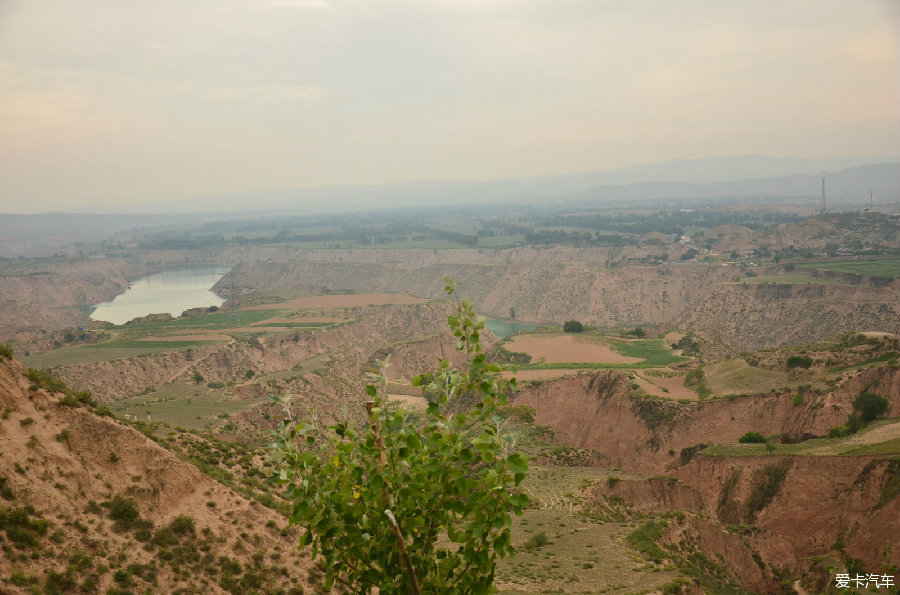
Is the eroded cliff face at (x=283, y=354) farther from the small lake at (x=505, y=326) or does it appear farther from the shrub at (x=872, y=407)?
the shrub at (x=872, y=407)

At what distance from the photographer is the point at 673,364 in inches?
2253

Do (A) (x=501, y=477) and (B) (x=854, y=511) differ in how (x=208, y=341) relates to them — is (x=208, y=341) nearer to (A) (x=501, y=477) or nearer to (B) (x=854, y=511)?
(B) (x=854, y=511)

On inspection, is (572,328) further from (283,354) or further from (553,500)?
(553,500)

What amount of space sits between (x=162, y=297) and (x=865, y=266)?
14604 centimetres

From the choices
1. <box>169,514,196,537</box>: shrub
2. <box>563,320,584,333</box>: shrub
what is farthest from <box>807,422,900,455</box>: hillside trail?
<box>563,320,584,333</box>: shrub

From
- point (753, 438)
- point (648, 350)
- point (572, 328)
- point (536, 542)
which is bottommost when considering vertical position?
point (753, 438)

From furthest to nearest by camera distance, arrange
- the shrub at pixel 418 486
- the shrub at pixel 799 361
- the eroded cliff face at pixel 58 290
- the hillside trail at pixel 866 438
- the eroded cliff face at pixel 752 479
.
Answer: the eroded cliff face at pixel 58 290 → the shrub at pixel 799 361 → the hillside trail at pixel 866 438 → the eroded cliff face at pixel 752 479 → the shrub at pixel 418 486

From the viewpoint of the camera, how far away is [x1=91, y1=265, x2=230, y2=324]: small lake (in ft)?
414

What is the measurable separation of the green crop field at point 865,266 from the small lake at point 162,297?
361 ft

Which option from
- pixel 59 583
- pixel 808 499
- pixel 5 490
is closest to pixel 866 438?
pixel 808 499

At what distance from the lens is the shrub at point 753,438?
1510 inches

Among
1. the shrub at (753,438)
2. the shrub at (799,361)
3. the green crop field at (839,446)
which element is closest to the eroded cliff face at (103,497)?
the green crop field at (839,446)

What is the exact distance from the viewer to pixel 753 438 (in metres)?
38.7

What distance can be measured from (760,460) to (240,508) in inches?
1152
